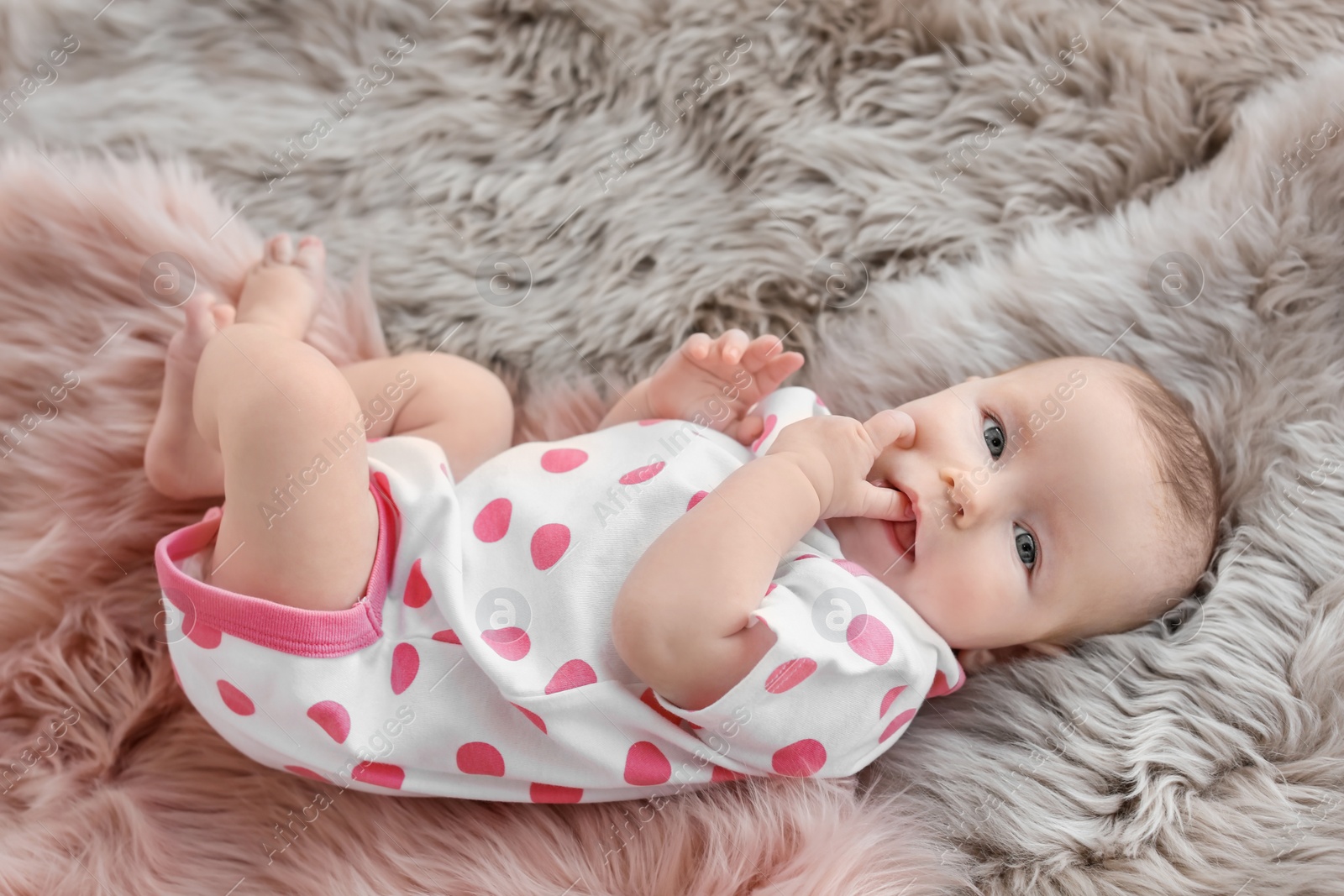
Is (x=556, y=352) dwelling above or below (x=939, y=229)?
below

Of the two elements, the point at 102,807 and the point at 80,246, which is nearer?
the point at 102,807

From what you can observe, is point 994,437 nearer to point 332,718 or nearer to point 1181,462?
point 1181,462

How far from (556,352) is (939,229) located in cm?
68

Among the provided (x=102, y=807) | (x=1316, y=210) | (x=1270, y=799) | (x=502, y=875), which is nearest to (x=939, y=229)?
(x=1316, y=210)

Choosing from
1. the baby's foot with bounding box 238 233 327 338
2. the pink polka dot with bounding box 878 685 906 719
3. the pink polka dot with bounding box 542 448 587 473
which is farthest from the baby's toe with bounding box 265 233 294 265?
the pink polka dot with bounding box 878 685 906 719

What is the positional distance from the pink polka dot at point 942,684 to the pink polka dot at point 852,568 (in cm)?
19

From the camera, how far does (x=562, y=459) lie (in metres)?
1.30

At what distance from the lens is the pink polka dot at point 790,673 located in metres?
1.10

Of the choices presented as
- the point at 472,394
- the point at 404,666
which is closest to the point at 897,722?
the point at 404,666

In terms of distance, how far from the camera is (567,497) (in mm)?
1257

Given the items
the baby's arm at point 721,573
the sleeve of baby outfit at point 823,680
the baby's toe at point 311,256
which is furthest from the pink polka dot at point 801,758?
the baby's toe at point 311,256

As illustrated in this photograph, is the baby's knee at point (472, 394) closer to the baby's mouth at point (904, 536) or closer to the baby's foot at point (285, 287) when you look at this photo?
the baby's foot at point (285, 287)

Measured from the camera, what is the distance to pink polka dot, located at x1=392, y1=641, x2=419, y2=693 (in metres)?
1.17

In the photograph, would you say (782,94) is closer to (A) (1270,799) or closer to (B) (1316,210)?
(B) (1316,210)
